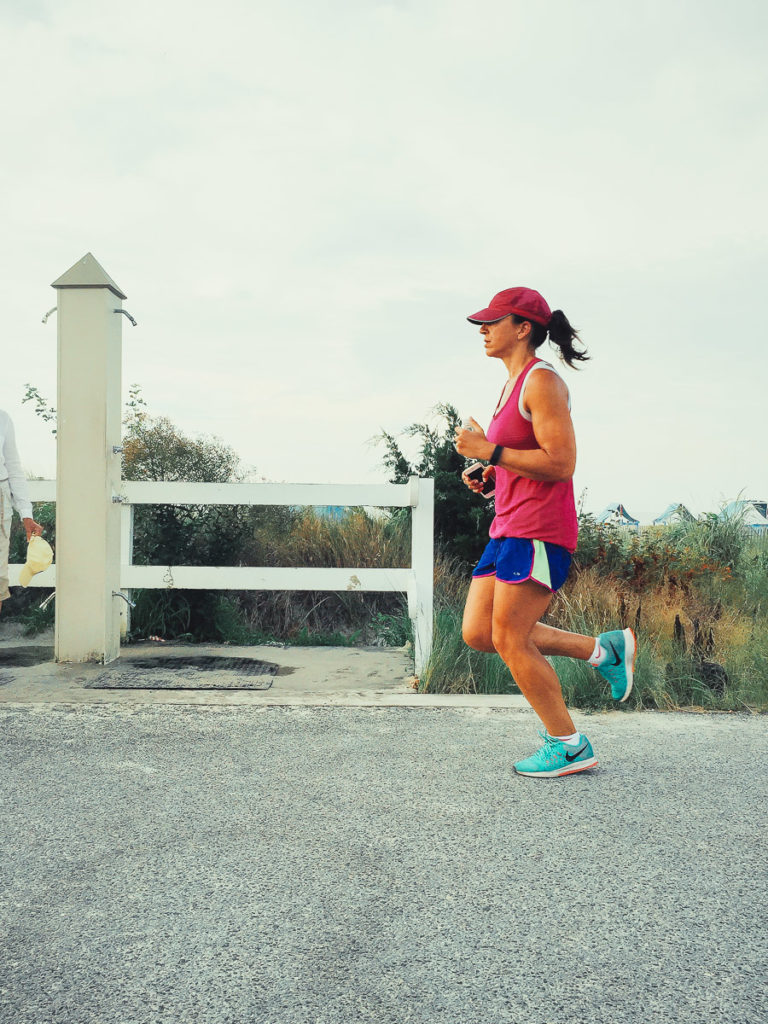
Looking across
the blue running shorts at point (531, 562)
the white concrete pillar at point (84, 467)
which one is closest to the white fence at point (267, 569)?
the white concrete pillar at point (84, 467)

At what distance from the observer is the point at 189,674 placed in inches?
247

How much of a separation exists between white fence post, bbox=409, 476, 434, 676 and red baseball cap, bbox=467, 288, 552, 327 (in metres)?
2.44

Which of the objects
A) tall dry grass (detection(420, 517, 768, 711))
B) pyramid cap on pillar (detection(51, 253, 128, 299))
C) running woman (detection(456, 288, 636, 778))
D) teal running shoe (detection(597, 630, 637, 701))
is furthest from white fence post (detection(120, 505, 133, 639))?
teal running shoe (detection(597, 630, 637, 701))

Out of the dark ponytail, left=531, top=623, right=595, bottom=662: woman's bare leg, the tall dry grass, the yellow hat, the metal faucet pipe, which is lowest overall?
the tall dry grass

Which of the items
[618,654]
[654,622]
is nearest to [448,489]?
[654,622]

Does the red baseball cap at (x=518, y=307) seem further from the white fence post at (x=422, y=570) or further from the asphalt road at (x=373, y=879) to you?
the white fence post at (x=422, y=570)

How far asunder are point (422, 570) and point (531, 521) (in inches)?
99.5

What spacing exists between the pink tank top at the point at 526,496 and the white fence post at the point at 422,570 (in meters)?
2.30

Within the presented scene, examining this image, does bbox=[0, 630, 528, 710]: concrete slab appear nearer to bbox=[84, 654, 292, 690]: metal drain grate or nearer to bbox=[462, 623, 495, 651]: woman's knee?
bbox=[84, 654, 292, 690]: metal drain grate

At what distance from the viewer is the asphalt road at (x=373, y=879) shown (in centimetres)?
229

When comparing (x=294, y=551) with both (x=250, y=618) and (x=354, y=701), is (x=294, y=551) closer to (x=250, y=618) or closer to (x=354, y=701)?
(x=250, y=618)

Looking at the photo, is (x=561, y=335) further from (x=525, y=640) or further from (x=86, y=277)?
(x=86, y=277)

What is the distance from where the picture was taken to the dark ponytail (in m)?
4.13

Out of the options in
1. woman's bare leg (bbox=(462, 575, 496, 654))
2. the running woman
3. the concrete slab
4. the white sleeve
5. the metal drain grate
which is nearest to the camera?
the running woman
